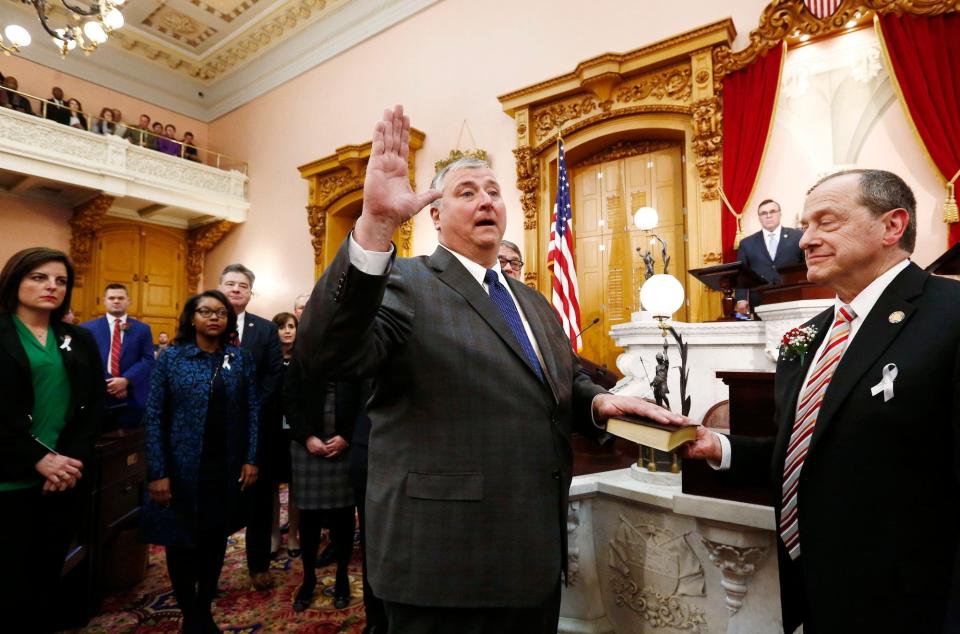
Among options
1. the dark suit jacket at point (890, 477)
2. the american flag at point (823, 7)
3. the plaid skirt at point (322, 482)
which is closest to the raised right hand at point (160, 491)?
the plaid skirt at point (322, 482)

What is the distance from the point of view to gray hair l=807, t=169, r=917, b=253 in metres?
1.20

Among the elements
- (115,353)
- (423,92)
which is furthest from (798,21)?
(115,353)

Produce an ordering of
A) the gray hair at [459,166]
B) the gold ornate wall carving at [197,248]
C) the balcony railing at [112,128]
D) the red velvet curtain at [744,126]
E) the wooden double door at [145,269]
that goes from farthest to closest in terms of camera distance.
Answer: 1. the gold ornate wall carving at [197,248]
2. the wooden double door at [145,269]
3. the balcony railing at [112,128]
4. the red velvet curtain at [744,126]
5. the gray hair at [459,166]

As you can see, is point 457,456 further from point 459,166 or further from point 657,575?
point 657,575

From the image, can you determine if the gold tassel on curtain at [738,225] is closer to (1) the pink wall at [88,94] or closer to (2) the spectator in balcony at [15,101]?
(2) the spectator in balcony at [15,101]

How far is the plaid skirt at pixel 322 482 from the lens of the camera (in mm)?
2777

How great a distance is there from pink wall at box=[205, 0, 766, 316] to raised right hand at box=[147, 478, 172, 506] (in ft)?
16.3

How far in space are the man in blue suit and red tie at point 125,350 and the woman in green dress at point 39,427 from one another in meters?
1.87

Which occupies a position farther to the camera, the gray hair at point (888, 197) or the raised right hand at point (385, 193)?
the gray hair at point (888, 197)

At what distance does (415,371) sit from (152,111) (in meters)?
12.0

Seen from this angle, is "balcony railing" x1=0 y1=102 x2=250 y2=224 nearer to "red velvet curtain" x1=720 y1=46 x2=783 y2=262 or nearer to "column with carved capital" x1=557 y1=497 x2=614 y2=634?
"red velvet curtain" x1=720 y1=46 x2=783 y2=262

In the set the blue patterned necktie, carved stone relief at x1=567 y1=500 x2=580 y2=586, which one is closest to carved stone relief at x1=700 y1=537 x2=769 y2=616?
carved stone relief at x1=567 y1=500 x2=580 y2=586

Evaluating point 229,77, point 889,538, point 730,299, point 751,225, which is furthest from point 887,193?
point 229,77

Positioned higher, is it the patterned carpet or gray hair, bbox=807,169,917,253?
gray hair, bbox=807,169,917,253
